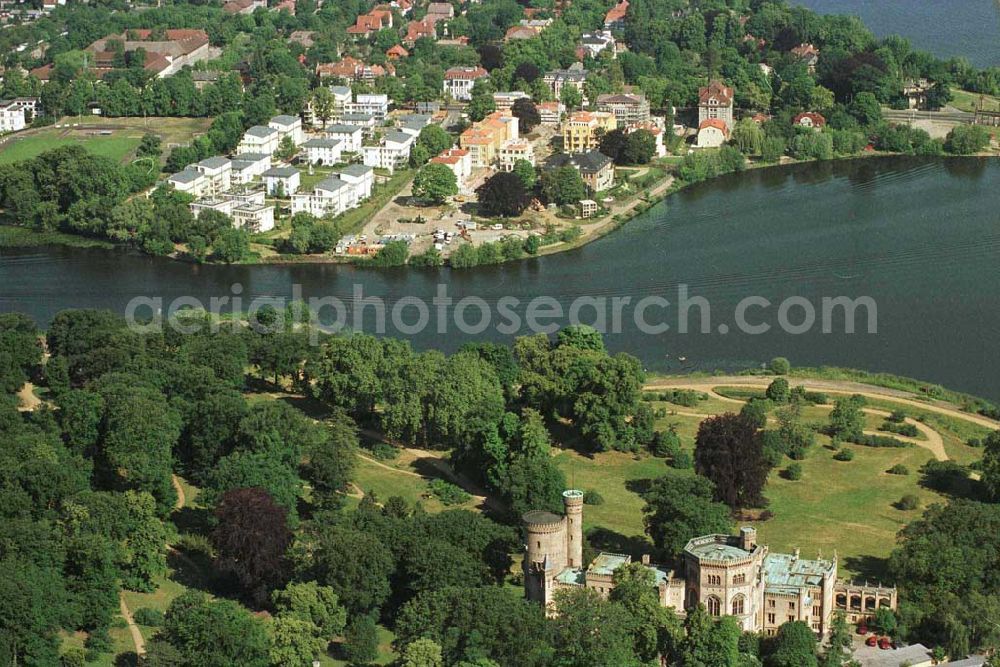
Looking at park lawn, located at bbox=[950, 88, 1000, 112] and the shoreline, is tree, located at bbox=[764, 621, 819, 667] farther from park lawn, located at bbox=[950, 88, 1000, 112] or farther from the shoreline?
park lawn, located at bbox=[950, 88, 1000, 112]

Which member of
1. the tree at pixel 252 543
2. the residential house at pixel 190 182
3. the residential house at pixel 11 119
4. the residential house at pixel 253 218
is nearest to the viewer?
the tree at pixel 252 543

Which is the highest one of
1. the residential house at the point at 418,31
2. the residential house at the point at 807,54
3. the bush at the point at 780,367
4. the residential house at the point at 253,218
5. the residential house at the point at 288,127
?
the residential house at the point at 418,31

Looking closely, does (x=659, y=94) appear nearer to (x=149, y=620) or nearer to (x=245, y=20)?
(x=245, y=20)

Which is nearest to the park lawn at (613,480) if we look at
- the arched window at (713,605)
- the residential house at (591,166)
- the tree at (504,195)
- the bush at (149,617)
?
the arched window at (713,605)

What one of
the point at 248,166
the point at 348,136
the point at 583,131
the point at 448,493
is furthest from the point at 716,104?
the point at 448,493

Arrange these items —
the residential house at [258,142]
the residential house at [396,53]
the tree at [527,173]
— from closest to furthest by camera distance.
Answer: the tree at [527,173] < the residential house at [258,142] < the residential house at [396,53]

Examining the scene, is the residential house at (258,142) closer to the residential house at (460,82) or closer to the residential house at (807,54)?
the residential house at (460,82)
